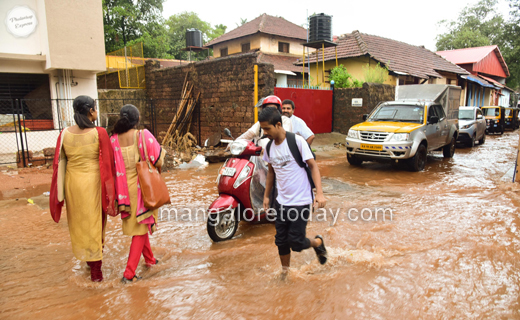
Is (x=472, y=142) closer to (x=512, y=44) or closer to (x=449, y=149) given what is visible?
(x=449, y=149)

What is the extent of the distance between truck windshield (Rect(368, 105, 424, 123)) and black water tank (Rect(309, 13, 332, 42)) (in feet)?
20.8

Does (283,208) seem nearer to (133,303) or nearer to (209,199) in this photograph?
(133,303)

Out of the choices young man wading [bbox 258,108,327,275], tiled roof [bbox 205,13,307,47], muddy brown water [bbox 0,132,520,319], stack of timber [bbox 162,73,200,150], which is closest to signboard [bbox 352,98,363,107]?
stack of timber [bbox 162,73,200,150]

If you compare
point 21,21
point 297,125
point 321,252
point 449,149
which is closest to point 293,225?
point 321,252

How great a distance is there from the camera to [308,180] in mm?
3094

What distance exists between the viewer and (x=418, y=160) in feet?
28.6

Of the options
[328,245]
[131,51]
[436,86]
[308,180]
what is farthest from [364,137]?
[131,51]

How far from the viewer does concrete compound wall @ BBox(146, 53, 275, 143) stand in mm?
10805

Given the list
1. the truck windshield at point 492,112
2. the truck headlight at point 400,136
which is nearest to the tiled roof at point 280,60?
the truck windshield at point 492,112

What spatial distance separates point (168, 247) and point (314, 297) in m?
1.97

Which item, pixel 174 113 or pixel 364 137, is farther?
pixel 174 113

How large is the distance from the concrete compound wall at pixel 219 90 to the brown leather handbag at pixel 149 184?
7.81m

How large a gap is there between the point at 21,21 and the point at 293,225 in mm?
12143

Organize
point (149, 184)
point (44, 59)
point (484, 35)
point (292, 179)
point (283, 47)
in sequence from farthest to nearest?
1. point (484, 35)
2. point (283, 47)
3. point (44, 59)
4. point (149, 184)
5. point (292, 179)
